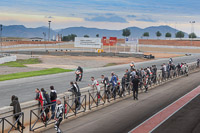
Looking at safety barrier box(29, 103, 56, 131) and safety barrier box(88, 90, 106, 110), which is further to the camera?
safety barrier box(88, 90, 106, 110)

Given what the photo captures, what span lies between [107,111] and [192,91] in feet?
36.6

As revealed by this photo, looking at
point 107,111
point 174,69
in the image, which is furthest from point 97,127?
point 174,69

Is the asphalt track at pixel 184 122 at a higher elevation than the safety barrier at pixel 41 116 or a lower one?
lower

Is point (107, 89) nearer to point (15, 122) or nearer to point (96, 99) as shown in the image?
point (96, 99)

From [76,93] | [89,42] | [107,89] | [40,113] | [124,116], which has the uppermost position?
[89,42]

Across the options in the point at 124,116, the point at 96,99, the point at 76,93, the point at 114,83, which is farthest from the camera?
the point at 114,83

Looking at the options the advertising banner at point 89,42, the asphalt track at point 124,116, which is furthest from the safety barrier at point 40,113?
the advertising banner at point 89,42

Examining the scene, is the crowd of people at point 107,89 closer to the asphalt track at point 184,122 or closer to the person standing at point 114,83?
the person standing at point 114,83

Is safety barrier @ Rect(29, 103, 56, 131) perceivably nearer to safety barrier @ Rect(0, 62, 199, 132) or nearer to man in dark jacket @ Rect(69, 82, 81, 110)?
safety barrier @ Rect(0, 62, 199, 132)

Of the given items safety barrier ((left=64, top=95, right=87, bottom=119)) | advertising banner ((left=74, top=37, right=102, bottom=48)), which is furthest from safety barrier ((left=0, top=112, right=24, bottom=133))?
advertising banner ((left=74, top=37, right=102, bottom=48))

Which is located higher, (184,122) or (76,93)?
(76,93)

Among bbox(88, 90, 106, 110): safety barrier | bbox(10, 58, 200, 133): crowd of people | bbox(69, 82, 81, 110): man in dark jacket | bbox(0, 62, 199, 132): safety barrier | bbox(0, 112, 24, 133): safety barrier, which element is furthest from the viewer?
bbox(88, 90, 106, 110): safety barrier

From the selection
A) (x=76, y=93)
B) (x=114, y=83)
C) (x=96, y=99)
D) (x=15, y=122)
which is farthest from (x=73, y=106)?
(x=15, y=122)

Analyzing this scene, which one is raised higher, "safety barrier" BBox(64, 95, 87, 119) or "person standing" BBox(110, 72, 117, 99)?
"person standing" BBox(110, 72, 117, 99)
